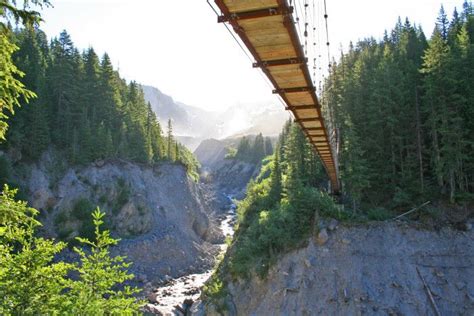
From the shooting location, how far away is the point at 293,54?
32.6ft

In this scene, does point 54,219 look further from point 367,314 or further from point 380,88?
point 380,88

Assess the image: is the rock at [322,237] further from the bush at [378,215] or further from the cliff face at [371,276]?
the bush at [378,215]

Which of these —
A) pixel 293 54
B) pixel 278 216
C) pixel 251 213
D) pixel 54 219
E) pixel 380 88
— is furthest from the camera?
pixel 54 219

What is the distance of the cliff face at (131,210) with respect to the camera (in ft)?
157

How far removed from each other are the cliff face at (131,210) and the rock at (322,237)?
93.8ft

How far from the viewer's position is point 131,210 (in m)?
55.9

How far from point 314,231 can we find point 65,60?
2233 inches

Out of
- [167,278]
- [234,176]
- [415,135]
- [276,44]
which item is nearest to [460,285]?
[415,135]

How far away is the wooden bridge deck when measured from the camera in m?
7.88

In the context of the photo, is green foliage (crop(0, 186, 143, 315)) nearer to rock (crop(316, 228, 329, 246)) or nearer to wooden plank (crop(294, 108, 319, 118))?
wooden plank (crop(294, 108, 319, 118))

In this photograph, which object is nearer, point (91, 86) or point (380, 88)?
point (380, 88)

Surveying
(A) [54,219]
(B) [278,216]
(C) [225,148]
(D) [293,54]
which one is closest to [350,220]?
(B) [278,216]

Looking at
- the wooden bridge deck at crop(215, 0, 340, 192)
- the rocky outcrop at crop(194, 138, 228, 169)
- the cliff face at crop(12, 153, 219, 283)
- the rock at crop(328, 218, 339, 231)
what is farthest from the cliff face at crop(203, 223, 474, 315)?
the rocky outcrop at crop(194, 138, 228, 169)

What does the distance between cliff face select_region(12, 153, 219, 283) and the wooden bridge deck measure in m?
40.4
